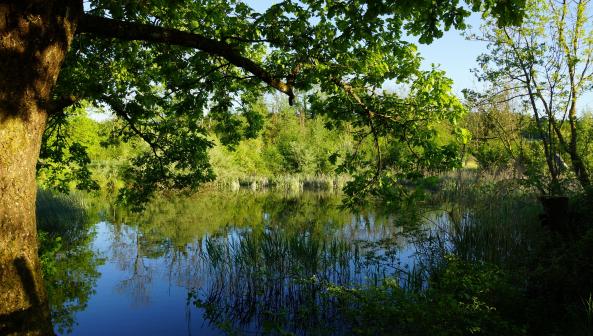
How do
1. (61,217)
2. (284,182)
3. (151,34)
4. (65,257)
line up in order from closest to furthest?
1. (151,34)
2. (65,257)
3. (61,217)
4. (284,182)

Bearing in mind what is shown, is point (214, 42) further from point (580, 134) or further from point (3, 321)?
point (580, 134)

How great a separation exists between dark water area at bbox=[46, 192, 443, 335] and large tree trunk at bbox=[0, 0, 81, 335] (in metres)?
1.95

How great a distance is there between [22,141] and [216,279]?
587 centimetres

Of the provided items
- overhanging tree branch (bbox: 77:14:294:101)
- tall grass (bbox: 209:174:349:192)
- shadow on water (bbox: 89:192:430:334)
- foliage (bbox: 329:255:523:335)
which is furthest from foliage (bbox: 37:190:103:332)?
tall grass (bbox: 209:174:349:192)

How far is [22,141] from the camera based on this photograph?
272cm

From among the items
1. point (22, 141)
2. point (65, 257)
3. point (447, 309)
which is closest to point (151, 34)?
point (22, 141)

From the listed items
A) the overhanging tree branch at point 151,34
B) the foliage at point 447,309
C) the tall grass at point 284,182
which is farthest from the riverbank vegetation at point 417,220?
the tall grass at point 284,182

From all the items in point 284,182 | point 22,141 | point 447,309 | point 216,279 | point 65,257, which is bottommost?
point 65,257

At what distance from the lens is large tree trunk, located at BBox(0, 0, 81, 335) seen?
2.61 metres

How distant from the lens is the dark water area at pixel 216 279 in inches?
263

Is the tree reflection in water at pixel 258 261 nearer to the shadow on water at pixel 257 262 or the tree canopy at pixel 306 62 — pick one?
the shadow on water at pixel 257 262

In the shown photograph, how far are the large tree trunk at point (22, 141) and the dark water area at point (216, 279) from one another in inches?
76.8

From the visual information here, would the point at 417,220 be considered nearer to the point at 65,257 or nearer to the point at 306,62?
the point at 306,62

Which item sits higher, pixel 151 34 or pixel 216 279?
pixel 151 34
